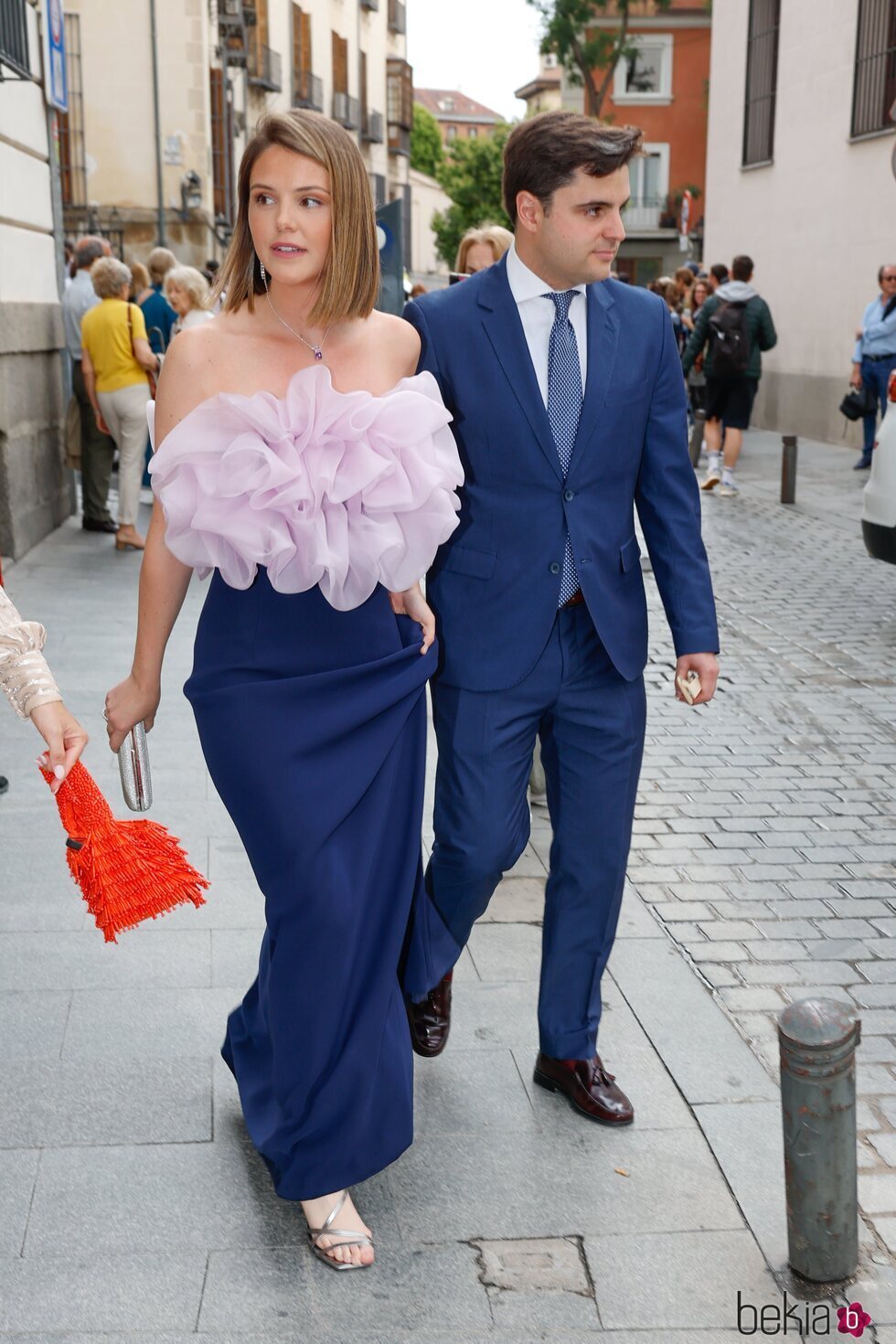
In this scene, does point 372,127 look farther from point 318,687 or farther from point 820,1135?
point 820,1135

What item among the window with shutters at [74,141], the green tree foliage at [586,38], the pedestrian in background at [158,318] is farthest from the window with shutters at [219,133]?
the green tree foliage at [586,38]

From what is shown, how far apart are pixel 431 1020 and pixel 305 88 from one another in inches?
1517

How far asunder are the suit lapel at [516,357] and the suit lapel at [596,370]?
7 centimetres

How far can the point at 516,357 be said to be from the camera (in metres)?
3.27

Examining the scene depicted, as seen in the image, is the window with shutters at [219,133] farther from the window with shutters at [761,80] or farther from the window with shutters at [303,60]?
the window with shutters at [303,60]

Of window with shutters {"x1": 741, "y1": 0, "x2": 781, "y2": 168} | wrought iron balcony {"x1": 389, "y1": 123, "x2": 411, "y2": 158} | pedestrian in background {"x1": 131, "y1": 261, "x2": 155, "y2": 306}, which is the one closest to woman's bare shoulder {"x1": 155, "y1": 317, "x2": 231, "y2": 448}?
pedestrian in background {"x1": 131, "y1": 261, "x2": 155, "y2": 306}

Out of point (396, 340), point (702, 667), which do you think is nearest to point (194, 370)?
point (396, 340)

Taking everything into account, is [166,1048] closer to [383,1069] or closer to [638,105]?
[383,1069]

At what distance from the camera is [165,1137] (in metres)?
3.36

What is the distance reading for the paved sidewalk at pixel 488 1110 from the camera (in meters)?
2.82

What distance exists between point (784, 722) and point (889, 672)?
118 centimetres

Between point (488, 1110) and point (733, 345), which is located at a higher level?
point (733, 345)

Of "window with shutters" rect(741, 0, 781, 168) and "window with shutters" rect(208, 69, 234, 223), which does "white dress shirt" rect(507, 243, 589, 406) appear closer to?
"window with shutters" rect(741, 0, 781, 168)

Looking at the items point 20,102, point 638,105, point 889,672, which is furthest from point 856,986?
point 638,105
